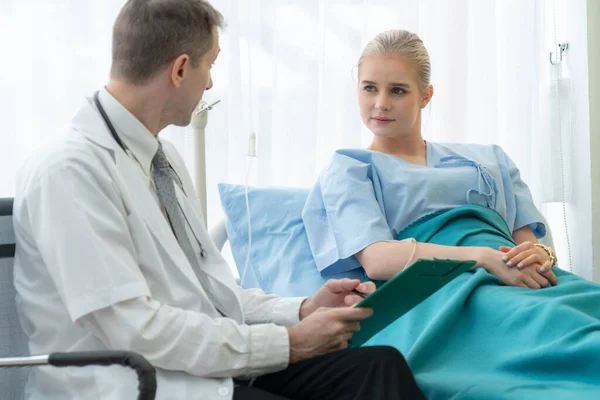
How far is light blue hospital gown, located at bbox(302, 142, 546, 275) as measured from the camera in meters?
2.14

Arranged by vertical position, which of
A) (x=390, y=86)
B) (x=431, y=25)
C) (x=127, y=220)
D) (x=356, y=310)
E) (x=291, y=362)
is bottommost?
(x=291, y=362)

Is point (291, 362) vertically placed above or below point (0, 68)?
below

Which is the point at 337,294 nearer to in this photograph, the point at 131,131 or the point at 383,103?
the point at 131,131

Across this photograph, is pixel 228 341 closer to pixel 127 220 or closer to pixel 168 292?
pixel 168 292

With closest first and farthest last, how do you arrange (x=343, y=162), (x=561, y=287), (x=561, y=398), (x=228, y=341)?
(x=228, y=341)
(x=561, y=398)
(x=561, y=287)
(x=343, y=162)

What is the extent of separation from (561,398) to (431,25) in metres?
1.87

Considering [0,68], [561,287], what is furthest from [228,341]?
[0,68]

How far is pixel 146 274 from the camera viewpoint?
1392mm

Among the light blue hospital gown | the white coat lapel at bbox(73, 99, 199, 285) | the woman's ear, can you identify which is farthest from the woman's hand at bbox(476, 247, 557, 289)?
the white coat lapel at bbox(73, 99, 199, 285)

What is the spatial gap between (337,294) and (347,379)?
297mm

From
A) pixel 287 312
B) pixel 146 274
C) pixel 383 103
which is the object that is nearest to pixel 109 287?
pixel 146 274

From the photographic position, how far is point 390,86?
231 cm

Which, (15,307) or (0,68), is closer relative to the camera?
(15,307)

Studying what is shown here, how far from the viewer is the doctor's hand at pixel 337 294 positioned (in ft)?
5.37
